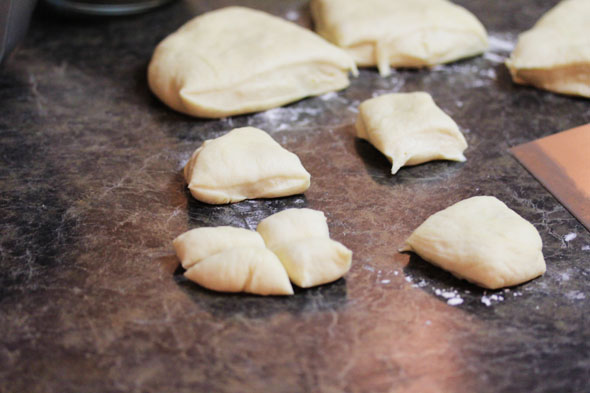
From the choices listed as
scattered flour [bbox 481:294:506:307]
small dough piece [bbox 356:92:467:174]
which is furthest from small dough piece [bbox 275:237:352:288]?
small dough piece [bbox 356:92:467:174]

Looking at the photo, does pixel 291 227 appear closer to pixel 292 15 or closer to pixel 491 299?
pixel 491 299

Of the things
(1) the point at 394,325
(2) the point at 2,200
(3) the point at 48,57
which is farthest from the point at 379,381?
(3) the point at 48,57

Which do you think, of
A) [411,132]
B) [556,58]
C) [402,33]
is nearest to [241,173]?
[411,132]

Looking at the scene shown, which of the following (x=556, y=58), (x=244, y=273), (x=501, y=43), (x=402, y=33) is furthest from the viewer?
(x=501, y=43)

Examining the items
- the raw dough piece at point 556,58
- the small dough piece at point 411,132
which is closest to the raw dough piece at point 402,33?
the raw dough piece at point 556,58

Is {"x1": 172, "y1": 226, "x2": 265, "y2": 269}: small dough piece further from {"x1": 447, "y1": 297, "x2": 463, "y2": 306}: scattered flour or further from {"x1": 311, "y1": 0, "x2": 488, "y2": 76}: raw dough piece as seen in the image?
{"x1": 311, "y1": 0, "x2": 488, "y2": 76}: raw dough piece

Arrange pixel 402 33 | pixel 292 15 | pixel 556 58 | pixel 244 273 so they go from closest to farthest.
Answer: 1. pixel 244 273
2. pixel 556 58
3. pixel 402 33
4. pixel 292 15

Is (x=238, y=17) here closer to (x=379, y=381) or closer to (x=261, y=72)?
(x=261, y=72)

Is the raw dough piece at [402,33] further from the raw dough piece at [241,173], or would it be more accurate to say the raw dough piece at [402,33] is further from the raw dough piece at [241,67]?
the raw dough piece at [241,173]

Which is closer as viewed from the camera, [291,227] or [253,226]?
[291,227]
